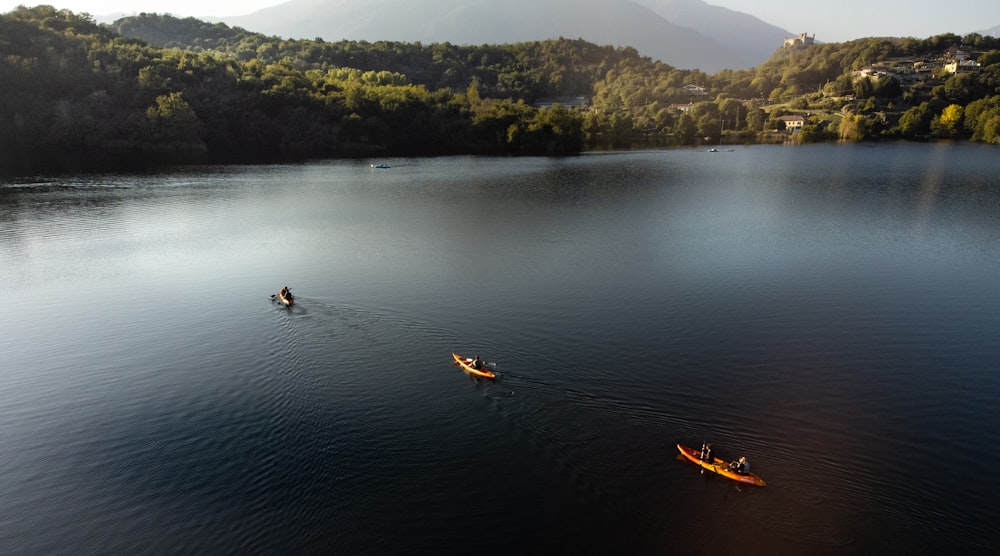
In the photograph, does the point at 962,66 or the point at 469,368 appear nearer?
the point at 469,368

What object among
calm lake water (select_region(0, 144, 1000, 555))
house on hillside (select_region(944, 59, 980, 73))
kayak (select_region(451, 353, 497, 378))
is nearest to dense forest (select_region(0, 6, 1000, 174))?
house on hillside (select_region(944, 59, 980, 73))

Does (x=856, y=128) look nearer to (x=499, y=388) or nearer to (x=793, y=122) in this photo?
(x=793, y=122)

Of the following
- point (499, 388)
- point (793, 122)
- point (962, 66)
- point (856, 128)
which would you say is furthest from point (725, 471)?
point (962, 66)

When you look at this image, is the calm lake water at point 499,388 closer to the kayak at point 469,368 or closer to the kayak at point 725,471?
the kayak at point 725,471

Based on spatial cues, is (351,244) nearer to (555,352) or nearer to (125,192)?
(555,352)

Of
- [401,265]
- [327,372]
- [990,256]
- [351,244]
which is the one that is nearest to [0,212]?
[351,244]

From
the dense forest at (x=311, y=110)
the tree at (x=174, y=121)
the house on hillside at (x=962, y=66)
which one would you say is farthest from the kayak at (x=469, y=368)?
the house on hillside at (x=962, y=66)
